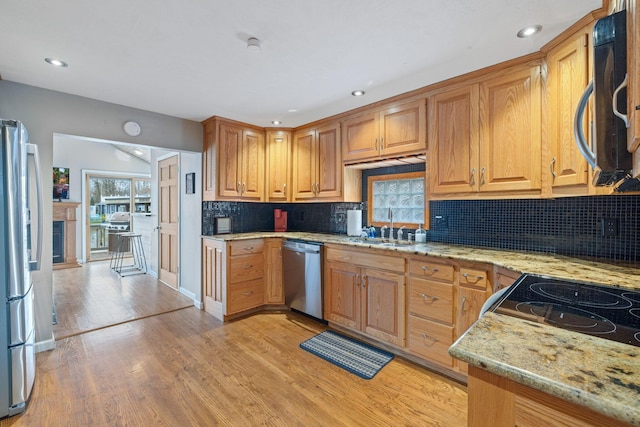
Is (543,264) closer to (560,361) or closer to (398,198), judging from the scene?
(560,361)

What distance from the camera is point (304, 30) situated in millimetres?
1740

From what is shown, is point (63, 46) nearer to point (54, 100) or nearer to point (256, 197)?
point (54, 100)

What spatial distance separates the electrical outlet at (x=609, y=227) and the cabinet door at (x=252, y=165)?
3.25 metres

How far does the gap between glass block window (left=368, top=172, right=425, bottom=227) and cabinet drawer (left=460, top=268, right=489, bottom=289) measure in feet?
3.03

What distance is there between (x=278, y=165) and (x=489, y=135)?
8.05 feet

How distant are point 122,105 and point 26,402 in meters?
2.60

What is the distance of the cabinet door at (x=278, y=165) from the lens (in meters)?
3.77

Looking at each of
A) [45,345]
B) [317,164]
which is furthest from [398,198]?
[45,345]

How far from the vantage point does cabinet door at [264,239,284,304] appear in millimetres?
3445

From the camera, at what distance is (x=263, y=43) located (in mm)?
1867

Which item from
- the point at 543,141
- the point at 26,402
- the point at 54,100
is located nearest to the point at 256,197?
the point at 54,100

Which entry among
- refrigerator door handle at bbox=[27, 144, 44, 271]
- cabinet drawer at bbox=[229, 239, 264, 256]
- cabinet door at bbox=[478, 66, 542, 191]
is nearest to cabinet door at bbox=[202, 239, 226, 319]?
cabinet drawer at bbox=[229, 239, 264, 256]

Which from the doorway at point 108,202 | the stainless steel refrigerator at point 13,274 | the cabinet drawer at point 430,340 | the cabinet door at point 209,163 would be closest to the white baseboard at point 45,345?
the stainless steel refrigerator at point 13,274

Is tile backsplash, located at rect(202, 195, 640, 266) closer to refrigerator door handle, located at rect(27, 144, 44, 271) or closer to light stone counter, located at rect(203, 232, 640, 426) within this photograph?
light stone counter, located at rect(203, 232, 640, 426)
